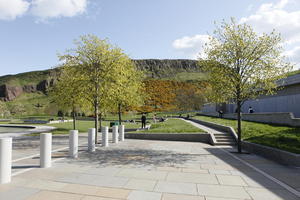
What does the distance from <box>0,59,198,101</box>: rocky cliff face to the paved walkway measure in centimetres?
10903

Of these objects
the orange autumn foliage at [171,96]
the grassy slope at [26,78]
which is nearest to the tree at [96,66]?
the orange autumn foliage at [171,96]

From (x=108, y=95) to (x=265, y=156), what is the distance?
9.44m

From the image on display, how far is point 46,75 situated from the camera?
161m

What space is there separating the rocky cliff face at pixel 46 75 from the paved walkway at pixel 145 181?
109m

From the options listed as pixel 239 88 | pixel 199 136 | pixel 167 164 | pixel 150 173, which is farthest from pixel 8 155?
pixel 199 136

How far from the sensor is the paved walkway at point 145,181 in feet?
15.5

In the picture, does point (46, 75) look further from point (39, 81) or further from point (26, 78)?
point (26, 78)

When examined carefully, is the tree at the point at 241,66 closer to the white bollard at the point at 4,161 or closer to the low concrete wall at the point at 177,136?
the low concrete wall at the point at 177,136

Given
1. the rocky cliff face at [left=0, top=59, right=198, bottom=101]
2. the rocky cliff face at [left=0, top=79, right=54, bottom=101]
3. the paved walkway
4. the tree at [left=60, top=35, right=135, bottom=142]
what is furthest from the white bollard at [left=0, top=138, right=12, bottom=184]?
the rocky cliff face at [left=0, top=79, right=54, bottom=101]

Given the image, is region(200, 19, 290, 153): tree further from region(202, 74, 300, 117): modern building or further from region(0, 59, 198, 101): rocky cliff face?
region(0, 59, 198, 101): rocky cliff face

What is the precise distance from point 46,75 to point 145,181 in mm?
177815

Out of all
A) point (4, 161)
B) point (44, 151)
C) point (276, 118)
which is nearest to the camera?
point (4, 161)

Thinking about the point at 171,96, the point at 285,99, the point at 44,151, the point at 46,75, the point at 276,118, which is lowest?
the point at 44,151

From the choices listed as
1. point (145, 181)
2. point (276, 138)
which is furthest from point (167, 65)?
point (145, 181)
